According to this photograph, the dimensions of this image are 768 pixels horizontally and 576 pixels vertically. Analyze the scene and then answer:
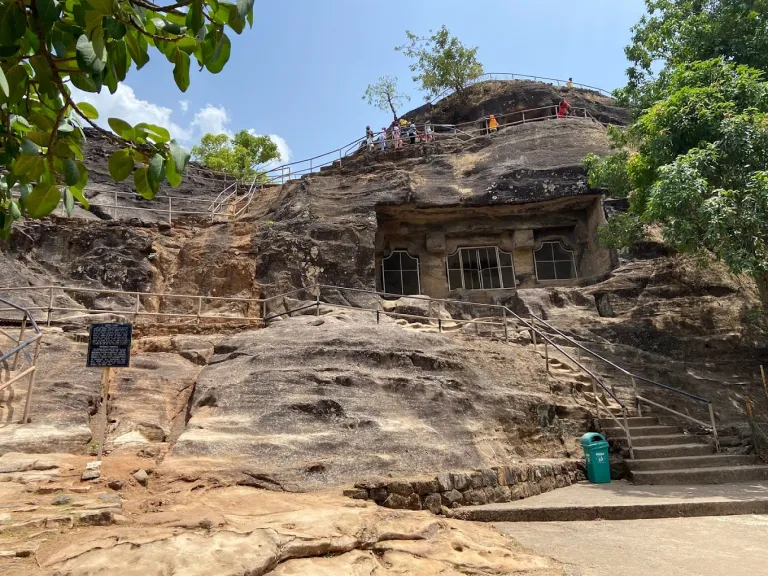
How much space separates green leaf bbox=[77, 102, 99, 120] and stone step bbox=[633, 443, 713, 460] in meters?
9.56

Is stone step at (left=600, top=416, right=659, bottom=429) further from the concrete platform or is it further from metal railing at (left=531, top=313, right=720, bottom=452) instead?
the concrete platform

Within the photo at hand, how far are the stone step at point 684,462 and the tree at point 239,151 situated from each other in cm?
2586

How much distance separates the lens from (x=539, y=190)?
18156mm

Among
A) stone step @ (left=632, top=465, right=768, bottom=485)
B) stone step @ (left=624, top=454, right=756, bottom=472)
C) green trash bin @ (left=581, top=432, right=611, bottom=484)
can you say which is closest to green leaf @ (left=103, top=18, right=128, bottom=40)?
green trash bin @ (left=581, top=432, right=611, bottom=484)

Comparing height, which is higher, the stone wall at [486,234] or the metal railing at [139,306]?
the stone wall at [486,234]

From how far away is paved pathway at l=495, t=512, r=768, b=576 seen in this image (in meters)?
4.83

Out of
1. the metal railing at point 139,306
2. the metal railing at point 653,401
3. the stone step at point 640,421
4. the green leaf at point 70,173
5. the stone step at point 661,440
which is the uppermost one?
the metal railing at point 139,306

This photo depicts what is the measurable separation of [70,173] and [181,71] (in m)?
0.63

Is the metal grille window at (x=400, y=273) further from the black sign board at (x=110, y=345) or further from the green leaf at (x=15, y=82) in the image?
the green leaf at (x=15, y=82)

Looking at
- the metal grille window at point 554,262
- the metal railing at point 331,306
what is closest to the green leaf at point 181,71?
the metal railing at point 331,306

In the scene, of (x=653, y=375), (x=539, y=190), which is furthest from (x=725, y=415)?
(x=539, y=190)

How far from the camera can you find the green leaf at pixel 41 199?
226 cm

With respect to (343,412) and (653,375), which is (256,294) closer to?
(343,412)

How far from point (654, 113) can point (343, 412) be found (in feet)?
31.2
